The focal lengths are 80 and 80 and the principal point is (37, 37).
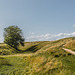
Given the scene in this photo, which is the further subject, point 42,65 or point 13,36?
point 13,36

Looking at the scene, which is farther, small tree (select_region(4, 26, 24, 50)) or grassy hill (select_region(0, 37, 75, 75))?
small tree (select_region(4, 26, 24, 50))

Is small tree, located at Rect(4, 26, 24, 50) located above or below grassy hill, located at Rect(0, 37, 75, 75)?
above

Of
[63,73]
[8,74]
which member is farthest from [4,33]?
[63,73]

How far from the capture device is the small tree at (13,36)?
53.8 metres

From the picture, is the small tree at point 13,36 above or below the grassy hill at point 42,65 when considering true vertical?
above

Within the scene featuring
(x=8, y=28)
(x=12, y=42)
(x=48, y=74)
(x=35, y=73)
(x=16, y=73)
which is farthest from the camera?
(x=8, y=28)

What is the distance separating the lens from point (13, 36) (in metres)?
54.8

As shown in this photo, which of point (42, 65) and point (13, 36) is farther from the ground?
point (13, 36)

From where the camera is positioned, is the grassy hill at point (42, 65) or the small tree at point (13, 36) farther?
the small tree at point (13, 36)

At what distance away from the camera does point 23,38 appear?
61.1 m

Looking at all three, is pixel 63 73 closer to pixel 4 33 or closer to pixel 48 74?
pixel 48 74

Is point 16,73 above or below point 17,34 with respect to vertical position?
below

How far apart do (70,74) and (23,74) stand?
452 cm

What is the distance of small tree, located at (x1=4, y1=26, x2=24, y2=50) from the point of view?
176 feet
